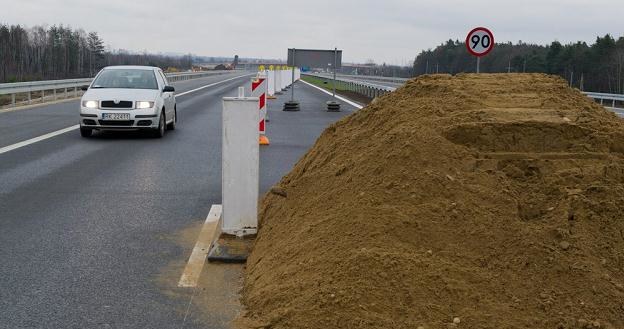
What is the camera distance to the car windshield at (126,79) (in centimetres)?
1518

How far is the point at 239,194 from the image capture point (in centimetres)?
584

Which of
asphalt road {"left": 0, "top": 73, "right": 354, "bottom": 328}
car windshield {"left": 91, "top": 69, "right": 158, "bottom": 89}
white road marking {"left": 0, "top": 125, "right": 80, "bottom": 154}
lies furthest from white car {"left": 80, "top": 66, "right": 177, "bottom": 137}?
white road marking {"left": 0, "top": 125, "right": 80, "bottom": 154}

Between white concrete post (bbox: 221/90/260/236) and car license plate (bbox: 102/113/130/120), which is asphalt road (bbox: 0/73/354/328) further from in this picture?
white concrete post (bbox: 221/90/260/236)

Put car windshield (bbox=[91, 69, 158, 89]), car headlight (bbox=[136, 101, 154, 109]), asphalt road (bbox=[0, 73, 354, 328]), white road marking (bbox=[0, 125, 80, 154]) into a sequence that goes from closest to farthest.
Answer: asphalt road (bbox=[0, 73, 354, 328]), white road marking (bbox=[0, 125, 80, 154]), car headlight (bbox=[136, 101, 154, 109]), car windshield (bbox=[91, 69, 158, 89])

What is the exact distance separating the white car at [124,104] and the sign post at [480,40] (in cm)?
732

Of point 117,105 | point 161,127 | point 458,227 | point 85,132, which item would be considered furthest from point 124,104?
point 458,227

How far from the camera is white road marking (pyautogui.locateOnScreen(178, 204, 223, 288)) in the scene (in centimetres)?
514

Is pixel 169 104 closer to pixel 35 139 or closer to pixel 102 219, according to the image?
pixel 35 139

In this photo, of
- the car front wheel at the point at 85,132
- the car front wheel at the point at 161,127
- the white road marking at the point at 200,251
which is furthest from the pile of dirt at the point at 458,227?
the car front wheel at the point at 85,132

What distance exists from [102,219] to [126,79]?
8.92 m

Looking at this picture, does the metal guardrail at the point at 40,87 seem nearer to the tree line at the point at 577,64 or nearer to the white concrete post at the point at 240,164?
the tree line at the point at 577,64

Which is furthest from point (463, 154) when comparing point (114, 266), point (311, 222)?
point (114, 266)

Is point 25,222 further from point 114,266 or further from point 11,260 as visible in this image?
point 114,266

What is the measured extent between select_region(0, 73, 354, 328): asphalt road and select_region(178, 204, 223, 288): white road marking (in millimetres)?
140
